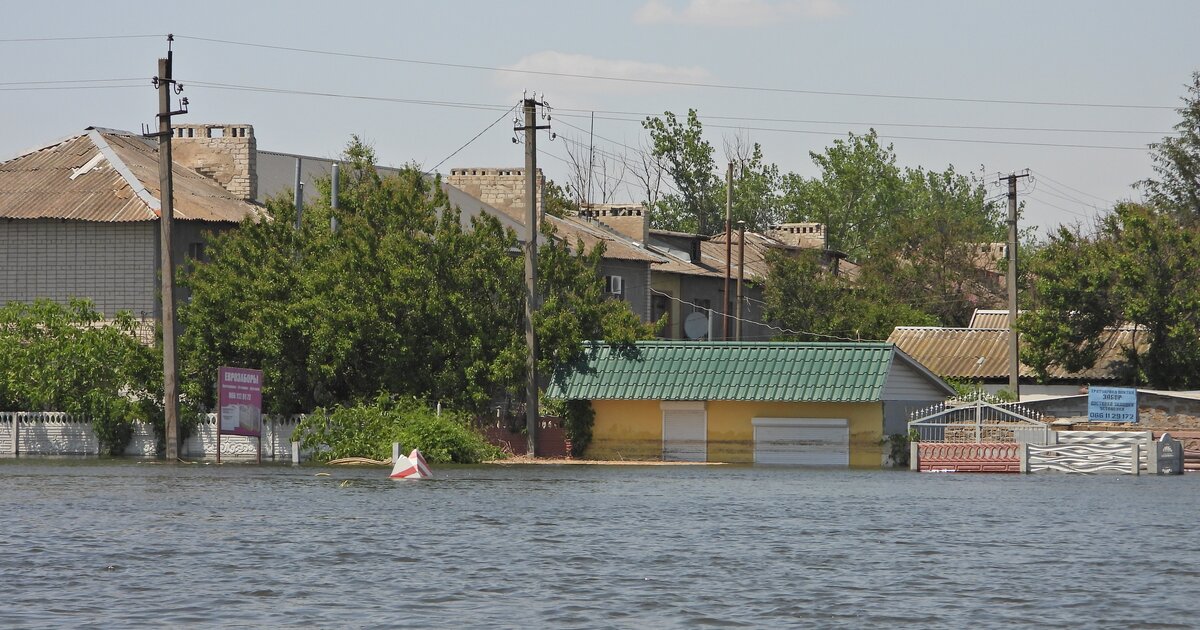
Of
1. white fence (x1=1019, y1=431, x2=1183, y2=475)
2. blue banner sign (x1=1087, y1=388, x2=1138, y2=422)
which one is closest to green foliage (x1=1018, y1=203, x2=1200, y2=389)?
blue banner sign (x1=1087, y1=388, x2=1138, y2=422)

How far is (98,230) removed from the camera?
51344 mm

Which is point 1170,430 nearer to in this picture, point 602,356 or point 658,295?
point 602,356

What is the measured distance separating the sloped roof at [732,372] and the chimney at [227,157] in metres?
15.6

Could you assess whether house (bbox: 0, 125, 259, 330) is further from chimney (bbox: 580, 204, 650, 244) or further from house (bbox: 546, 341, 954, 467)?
chimney (bbox: 580, 204, 650, 244)

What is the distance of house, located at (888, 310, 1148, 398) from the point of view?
5703 centimetres

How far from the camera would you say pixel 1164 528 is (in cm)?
2595

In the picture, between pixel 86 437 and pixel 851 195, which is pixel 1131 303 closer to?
pixel 86 437

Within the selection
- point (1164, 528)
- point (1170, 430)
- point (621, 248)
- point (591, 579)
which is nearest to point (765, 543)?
point (591, 579)

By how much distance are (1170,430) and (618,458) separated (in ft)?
52.2

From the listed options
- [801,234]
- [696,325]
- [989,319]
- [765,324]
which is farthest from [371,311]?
[801,234]

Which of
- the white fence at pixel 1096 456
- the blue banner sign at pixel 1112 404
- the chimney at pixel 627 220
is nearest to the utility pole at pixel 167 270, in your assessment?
the white fence at pixel 1096 456

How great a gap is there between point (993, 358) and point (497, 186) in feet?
67.5

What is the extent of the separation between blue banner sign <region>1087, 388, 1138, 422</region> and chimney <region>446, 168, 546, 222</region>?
84.6ft

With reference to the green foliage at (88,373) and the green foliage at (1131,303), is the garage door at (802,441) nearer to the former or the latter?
the green foliage at (1131,303)
